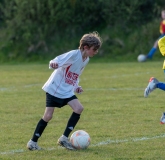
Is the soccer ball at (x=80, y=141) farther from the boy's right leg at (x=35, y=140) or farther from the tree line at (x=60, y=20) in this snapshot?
the tree line at (x=60, y=20)

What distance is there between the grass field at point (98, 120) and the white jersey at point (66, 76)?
0.68 metres

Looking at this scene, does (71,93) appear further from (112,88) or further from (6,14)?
(6,14)

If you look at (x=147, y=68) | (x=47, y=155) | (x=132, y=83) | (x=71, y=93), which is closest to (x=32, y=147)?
(x=47, y=155)

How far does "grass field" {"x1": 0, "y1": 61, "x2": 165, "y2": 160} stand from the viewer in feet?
19.1

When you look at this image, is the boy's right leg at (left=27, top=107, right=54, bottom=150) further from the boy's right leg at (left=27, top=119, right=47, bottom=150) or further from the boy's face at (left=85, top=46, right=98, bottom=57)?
the boy's face at (left=85, top=46, right=98, bottom=57)

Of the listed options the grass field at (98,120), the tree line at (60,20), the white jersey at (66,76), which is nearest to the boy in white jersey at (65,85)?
Answer: the white jersey at (66,76)

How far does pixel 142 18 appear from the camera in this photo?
23.5 meters

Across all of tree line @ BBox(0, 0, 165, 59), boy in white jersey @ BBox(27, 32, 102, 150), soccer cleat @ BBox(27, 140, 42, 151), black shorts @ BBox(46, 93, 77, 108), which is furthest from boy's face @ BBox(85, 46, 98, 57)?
tree line @ BBox(0, 0, 165, 59)

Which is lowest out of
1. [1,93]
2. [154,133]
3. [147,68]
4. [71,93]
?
[147,68]

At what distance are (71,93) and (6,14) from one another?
18.2 metres

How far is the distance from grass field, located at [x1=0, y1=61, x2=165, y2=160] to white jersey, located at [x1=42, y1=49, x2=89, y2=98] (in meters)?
0.68

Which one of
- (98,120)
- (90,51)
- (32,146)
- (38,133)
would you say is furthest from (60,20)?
(32,146)

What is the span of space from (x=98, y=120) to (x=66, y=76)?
2.10 metres

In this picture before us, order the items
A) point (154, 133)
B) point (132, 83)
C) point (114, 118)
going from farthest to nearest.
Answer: point (132, 83)
point (114, 118)
point (154, 133)
